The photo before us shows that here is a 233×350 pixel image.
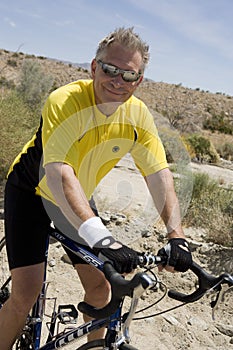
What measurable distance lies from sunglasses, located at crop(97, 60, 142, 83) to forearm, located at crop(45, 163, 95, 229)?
43 centimetres

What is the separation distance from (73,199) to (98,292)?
0.75 meters

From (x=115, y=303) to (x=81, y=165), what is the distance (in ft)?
2.78

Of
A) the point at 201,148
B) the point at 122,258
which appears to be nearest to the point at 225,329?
the point at 122,258

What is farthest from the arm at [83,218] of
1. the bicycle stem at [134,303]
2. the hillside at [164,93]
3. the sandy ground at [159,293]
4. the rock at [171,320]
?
the hillside at [164,93]

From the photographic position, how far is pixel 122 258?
1.60m

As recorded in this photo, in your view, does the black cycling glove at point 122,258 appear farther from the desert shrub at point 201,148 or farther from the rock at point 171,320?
the desert shrub at point 201,148

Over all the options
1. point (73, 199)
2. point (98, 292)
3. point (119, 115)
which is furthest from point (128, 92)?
point (98, 292)

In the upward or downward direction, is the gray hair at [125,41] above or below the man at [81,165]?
above

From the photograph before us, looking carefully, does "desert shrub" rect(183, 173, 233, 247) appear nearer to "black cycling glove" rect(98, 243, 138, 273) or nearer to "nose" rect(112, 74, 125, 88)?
"nose" rect(112, 74, 125, 88)

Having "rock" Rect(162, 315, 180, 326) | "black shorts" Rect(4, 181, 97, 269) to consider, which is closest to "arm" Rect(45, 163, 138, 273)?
"black shorts" Rect(4, 181, 97, 269)

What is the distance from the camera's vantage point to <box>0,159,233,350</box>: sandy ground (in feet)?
11.4

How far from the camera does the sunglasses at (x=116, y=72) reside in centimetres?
194

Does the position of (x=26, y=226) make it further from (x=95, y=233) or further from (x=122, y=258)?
(x=122, y=258)

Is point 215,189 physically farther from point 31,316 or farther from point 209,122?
point 209,122
